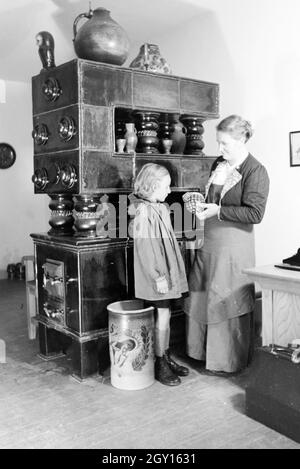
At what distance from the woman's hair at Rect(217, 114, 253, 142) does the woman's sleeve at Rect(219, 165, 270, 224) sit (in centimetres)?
23

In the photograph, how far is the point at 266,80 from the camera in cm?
406

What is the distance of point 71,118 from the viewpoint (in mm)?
3102

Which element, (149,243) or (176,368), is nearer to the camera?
Result: (149,243)

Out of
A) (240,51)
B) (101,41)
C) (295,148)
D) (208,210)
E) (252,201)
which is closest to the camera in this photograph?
(252,201)

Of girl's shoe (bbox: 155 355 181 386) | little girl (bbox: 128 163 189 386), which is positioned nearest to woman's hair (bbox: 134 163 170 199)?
little girl (bbox: 128 163 189 386)

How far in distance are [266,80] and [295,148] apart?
25.4 inches

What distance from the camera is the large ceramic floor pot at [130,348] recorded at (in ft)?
9.68

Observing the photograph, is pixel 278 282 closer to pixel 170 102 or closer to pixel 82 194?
pixel 82 194

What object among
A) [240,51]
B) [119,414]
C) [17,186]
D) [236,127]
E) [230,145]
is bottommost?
[119,414]

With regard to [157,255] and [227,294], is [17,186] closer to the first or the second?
[157,255]

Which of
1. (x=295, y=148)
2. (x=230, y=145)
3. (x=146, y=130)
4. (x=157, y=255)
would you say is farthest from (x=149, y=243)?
(x=295, y=148)

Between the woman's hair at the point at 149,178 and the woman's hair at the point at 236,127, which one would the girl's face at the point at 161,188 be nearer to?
the woman's hair at the point at 149,178

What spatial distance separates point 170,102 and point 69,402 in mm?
2107
